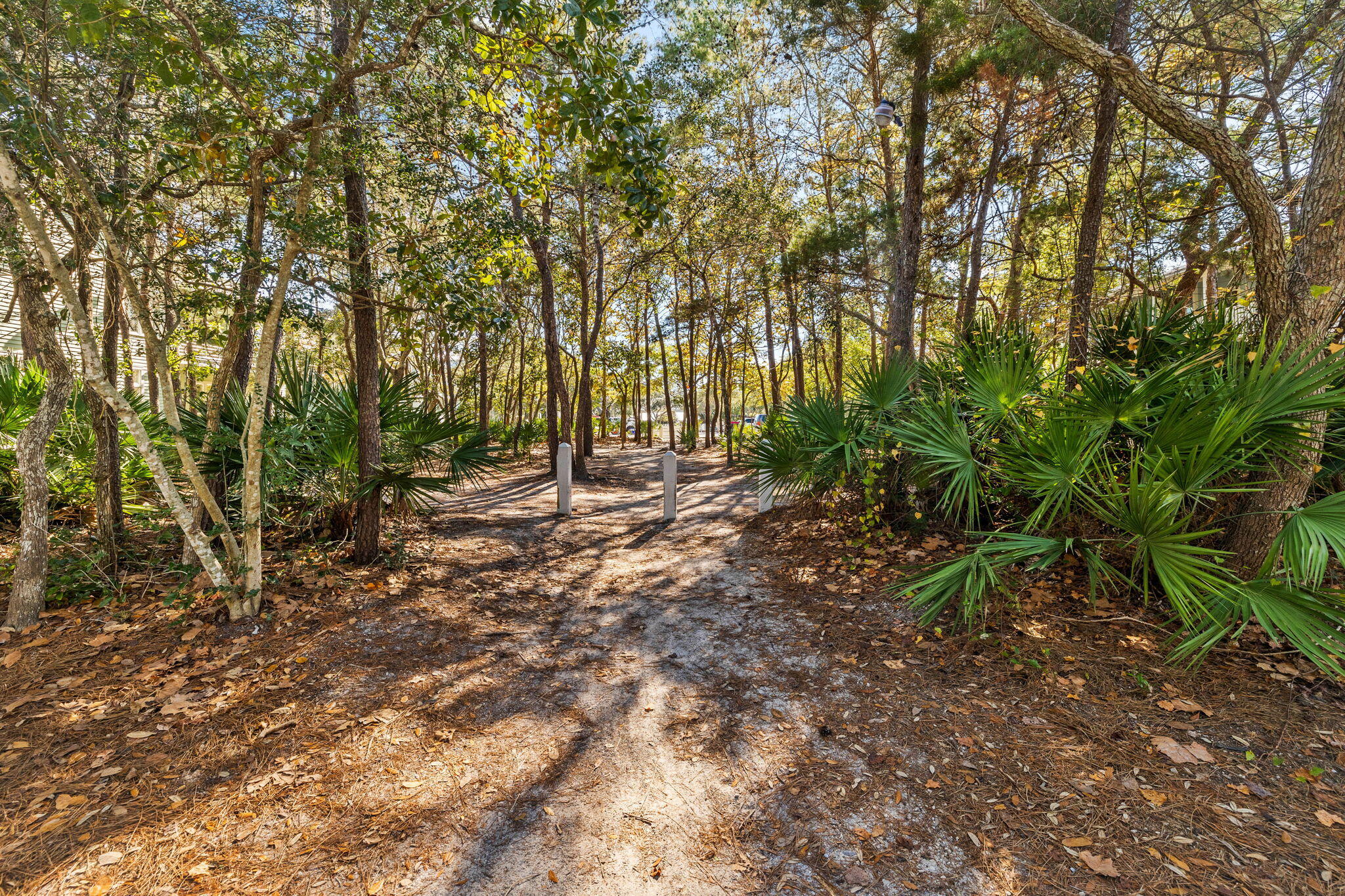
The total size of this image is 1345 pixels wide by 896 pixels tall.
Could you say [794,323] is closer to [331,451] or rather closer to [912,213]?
[912,213]

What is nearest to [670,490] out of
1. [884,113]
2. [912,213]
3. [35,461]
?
[912,213]

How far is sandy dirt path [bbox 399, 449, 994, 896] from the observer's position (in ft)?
7.02

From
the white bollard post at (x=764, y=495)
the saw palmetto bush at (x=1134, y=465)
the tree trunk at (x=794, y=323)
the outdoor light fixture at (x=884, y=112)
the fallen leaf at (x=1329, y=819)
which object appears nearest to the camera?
the fallen leaf at (x=1329, y=819)

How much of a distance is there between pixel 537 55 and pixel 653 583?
4796mm

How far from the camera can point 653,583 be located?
5.54 metres

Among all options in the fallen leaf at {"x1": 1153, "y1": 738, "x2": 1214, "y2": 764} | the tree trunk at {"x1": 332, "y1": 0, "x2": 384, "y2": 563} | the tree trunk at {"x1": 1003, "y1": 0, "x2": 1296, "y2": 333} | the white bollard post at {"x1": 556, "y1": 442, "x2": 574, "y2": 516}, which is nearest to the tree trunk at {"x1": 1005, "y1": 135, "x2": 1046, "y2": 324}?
the tree trunk at {"x1": 1003, "y1": 0, "x2": 1296, "y2": 333}

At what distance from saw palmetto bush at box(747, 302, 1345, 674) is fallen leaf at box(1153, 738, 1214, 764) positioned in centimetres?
47

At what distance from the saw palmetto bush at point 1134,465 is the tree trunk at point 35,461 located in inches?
238

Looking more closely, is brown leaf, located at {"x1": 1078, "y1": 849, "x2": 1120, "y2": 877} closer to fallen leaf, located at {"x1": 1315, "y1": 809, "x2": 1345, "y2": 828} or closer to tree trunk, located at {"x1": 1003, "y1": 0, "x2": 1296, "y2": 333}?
fallen leaf, located at {"x1": 1315, "y1": 809, "x2": 1345, "y2": 828}

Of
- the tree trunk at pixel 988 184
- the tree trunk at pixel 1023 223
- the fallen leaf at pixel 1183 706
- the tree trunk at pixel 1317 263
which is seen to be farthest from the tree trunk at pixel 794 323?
the fallen leaf at pixel 1183 706

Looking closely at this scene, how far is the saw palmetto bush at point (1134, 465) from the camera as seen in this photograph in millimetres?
2865

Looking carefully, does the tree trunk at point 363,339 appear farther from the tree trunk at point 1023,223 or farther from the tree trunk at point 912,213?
the tree trunk at point 1023,223

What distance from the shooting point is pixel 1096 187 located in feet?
19.5

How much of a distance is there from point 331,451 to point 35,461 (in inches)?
73.4
